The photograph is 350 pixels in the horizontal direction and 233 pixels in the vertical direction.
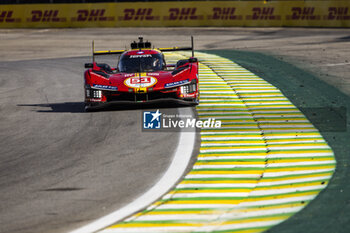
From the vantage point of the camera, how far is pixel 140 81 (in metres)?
12.8

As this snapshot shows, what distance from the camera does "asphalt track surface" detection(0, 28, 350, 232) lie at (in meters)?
6.63

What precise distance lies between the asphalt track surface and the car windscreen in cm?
123

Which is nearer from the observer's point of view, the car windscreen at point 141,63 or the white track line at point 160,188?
the white track line at point 160,188

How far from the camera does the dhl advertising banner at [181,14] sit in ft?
123

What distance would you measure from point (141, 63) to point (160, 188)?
705cm

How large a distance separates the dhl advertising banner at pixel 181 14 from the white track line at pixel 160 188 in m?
29.2

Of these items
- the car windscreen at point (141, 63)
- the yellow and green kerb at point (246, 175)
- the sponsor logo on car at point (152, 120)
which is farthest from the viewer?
the car windscreen at point (141, 63)

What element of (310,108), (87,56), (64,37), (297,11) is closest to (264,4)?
(297,11)

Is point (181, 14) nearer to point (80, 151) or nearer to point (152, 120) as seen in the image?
point (152, 120)

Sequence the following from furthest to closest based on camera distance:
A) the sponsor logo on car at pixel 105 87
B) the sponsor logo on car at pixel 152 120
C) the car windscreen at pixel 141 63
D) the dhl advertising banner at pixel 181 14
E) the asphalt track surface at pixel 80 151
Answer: the dhl advertising banner at pixel 181 14 < the car windscreen at pixel 141 63 < the sponsor logo on car at pixel 105 87 < the sponsor logo on car at pixel 152 120 < the asphalt track surface at pixel 80 151

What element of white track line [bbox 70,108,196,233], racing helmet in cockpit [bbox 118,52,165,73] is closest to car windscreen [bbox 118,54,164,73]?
racing helmet in cockpit [bbox 118,52,165,73]

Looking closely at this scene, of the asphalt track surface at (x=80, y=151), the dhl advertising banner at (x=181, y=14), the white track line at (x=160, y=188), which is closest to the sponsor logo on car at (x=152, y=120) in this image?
the asphalt track surface at (x=80, y=151)

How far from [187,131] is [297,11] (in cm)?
2923

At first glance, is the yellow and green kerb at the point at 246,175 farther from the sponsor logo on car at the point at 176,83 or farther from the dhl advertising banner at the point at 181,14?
the dhl advertising banner at the point at 181,14
